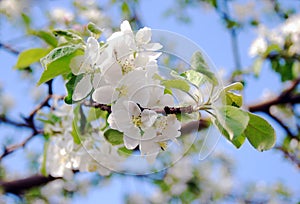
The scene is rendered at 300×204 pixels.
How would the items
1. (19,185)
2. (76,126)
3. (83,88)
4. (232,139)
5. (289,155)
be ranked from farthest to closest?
(289,155)
(19,185)
(76,126)
(83,88)
(232,139)

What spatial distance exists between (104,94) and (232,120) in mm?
195

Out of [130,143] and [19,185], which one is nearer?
[130,143]

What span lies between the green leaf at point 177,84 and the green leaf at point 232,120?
64mm

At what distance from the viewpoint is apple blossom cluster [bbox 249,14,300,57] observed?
2100mm

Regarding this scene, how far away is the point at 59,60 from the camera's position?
0.74 m

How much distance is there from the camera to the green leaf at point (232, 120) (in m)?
0.61

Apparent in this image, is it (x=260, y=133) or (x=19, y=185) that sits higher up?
(x=260, y=133)

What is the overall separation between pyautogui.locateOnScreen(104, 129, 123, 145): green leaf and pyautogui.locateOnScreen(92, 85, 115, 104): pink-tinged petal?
0.08 m

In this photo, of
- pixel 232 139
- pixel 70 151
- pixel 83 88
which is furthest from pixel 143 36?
pixel 70 151

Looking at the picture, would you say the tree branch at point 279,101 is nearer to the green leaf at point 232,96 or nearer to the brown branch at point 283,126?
the brown branch at point 283,126

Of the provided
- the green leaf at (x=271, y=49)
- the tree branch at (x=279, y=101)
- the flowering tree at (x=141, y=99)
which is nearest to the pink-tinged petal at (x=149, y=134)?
the flowering tree at (x=141, y=99)

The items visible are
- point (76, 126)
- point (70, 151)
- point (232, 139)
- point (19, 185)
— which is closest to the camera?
point (232, 139)

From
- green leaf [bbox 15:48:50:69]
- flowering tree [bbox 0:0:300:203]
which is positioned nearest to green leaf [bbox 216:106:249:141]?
flowering tree [bbox 0:0:300:203]

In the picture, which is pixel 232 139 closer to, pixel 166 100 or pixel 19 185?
pixel 166 100
